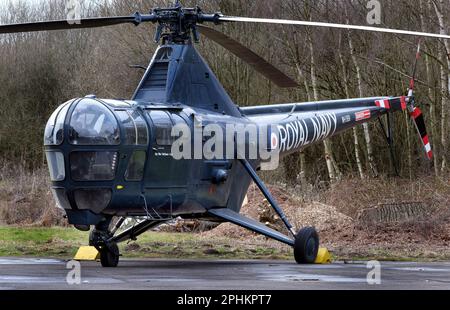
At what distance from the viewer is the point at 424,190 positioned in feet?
80.4

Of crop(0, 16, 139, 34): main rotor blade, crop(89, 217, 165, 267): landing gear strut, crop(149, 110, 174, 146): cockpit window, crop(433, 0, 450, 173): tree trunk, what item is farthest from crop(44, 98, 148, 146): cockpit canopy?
crop(433, 0, 450, 173): tree trunk

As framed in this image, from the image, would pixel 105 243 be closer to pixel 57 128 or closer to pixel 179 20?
pixel 57 128

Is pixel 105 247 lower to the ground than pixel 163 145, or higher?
lower

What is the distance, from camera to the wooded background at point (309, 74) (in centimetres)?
2973

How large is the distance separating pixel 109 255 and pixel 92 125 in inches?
87.0

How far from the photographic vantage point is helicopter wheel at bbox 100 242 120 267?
14.6 m

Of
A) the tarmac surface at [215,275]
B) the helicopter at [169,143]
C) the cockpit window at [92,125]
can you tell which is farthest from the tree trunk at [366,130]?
the cockpit window at [92,125]

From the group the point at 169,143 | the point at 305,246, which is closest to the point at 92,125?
the point at 169,143

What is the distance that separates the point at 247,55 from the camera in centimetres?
1515

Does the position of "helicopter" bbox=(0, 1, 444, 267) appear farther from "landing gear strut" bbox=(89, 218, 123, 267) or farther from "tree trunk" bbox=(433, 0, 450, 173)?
"tree trunk" bbox=(433, 0, 450, 173)

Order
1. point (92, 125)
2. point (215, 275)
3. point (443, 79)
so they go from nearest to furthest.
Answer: point (215, 275) < point (92, 125) < point (443, 79)
